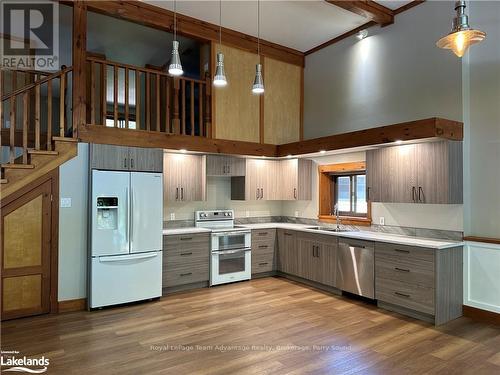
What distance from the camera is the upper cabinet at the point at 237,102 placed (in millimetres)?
5785

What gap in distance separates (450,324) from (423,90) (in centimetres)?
300

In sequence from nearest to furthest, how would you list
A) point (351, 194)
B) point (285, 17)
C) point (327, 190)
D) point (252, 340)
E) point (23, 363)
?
1. point (23, 363)
2. point (252, 340)
3. point (285, 17)
4. point (351, 194)
5. point (327, 190)

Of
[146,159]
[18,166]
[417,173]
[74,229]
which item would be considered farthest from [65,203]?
[417,173]

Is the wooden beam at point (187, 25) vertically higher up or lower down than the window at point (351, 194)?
higher up

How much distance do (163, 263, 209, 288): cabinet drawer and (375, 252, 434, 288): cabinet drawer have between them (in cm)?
252

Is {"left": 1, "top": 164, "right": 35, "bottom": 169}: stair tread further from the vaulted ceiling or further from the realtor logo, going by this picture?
the vaulted ceiling

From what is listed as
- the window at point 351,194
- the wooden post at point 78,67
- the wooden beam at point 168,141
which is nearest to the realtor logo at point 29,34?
the wooden post at point 78,67

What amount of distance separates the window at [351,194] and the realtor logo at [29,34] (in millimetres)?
5348

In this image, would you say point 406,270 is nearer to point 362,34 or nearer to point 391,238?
point 391,238

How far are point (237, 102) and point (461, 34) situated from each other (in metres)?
3.89

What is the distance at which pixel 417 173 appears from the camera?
434 centimetres

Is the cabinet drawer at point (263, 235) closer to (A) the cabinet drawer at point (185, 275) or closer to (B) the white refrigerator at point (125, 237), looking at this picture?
(A) the cabinet drawer at point (185, 275)

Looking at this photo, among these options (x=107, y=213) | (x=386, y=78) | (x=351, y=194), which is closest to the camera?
(x=107, y=213)

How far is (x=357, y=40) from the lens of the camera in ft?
18.5
